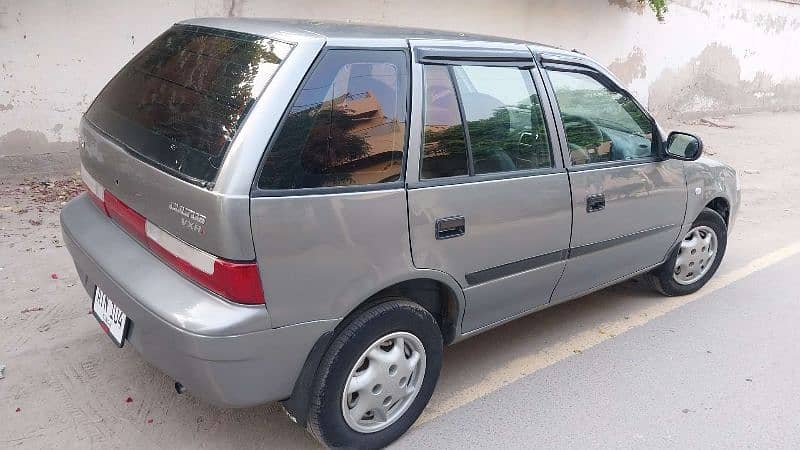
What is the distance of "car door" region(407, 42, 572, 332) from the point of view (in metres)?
2.55

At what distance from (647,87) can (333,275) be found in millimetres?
10892

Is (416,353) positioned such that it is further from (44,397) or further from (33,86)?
(33,86)

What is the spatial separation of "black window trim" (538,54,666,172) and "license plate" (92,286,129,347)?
2.12 meters

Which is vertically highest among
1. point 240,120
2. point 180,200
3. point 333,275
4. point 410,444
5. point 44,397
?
point 240,120

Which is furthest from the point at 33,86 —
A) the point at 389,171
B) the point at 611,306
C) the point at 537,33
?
the point at 537,33

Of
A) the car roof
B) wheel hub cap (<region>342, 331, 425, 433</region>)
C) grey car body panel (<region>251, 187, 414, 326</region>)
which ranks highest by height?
the car roof

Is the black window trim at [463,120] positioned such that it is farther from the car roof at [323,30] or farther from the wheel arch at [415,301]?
the wheel arch at [415,301]

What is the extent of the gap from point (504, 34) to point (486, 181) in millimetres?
7254

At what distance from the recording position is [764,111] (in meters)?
14.1

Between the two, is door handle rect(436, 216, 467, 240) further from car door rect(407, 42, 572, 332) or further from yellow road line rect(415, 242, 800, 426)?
yellow road line rect(415, 242, 800, 426)

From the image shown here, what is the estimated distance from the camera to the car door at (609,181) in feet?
10.4

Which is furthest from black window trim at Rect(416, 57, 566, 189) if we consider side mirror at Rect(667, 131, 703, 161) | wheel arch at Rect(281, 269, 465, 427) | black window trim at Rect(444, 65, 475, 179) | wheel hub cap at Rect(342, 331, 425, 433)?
side mirror at Rect(667, 131, 703, 161)

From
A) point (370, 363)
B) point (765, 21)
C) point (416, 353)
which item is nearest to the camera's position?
point (370, 363)

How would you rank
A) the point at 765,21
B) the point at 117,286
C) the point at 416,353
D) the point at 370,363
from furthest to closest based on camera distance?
the point at 765,21 < the point at 416,353 < the point at 370,363 < the point at 117,286
